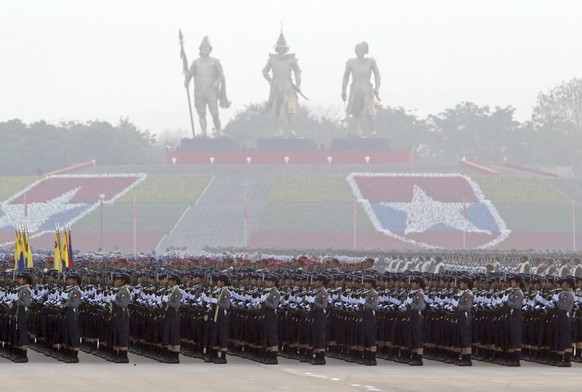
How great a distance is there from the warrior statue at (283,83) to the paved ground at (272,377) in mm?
84944

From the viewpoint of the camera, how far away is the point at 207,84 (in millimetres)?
113750

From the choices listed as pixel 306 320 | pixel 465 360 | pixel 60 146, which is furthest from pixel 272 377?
pixel 60 146

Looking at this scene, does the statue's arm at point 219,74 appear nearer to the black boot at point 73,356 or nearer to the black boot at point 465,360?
the black boot at point 73,356

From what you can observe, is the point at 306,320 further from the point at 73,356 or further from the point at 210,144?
the point at 210,144

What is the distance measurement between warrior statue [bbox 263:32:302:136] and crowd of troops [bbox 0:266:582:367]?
8314 cm

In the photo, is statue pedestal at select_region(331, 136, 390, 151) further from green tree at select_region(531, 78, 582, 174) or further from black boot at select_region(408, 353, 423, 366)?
black boot at select_region(408, 353, 423, 366)

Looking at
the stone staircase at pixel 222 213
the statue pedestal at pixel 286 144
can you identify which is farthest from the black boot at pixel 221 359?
the statue pedestal at pixel 286 144

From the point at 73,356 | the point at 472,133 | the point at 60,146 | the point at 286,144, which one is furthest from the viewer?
the point at 472,133

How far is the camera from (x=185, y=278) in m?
33.1

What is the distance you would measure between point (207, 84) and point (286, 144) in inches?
280

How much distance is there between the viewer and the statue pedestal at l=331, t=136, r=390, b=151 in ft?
382

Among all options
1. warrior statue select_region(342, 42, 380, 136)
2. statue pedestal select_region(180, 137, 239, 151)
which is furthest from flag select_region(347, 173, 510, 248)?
statue pedestal select_region(180, 137, 239, 151)

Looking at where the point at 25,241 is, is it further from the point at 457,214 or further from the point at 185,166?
the point at 185,166

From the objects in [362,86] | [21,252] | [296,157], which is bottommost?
[21,252]
